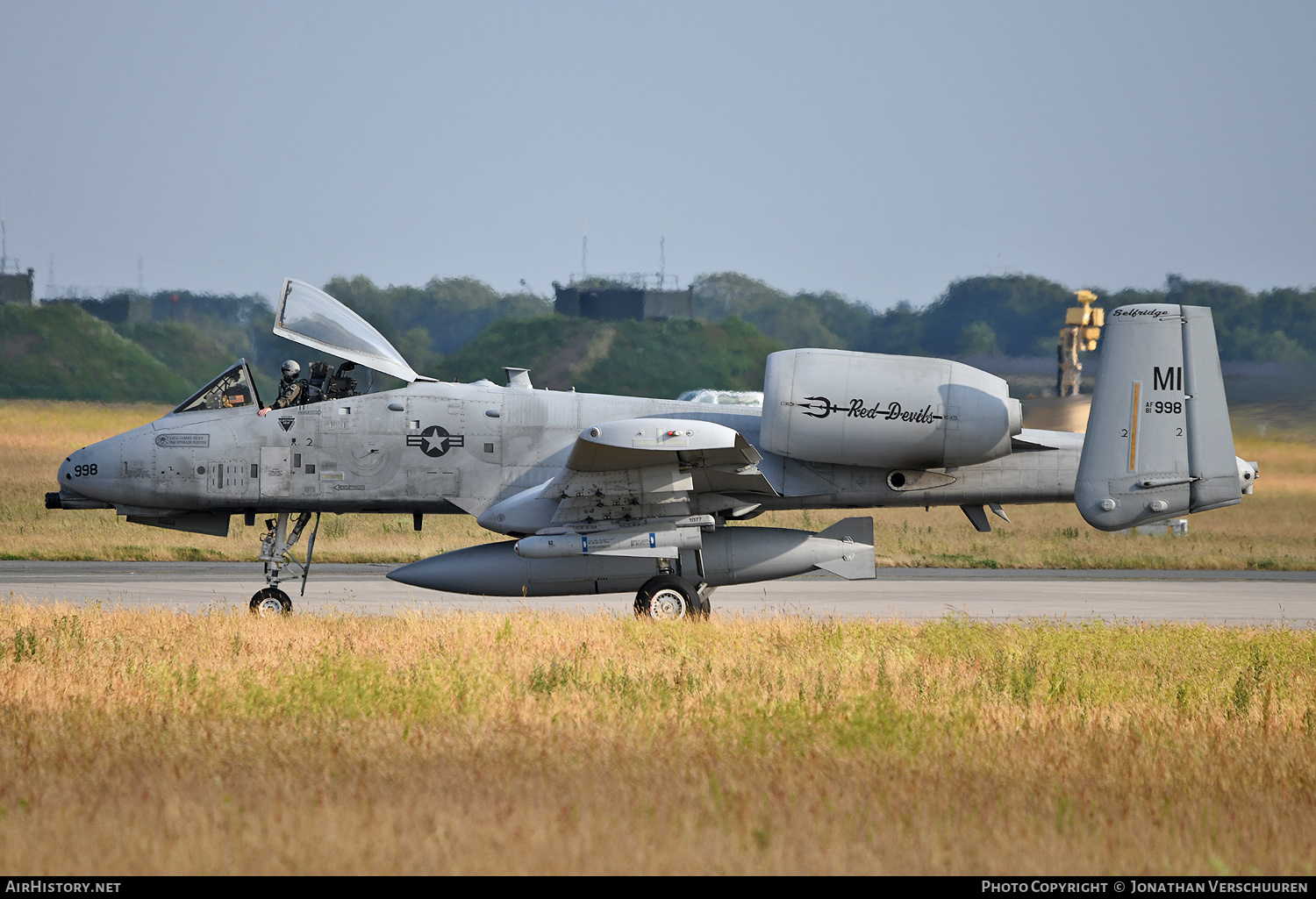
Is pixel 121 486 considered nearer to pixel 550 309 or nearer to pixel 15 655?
pixel 15 655

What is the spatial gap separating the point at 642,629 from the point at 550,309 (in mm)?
58917

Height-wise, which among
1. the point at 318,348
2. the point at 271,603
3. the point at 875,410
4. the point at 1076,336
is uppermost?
the point at 1076,336

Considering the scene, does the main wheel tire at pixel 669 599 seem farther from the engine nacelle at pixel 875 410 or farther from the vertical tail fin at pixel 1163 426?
the vertical tail fin at pixel 1163 426

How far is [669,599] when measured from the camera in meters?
14.1

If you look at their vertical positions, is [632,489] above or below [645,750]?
above

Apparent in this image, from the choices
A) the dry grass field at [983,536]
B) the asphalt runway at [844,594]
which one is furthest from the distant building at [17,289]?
the asphalt runway at [844,594]

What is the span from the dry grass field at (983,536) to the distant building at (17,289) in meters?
48.7

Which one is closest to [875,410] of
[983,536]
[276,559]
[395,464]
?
[395,464]

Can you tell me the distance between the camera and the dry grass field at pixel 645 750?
573cm

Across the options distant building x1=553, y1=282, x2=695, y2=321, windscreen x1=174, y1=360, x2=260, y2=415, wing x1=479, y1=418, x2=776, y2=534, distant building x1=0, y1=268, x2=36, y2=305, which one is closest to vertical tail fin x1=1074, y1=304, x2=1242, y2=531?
wing x1=479, y1=418, x2=776, y2=534

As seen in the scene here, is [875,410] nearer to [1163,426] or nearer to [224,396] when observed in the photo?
[1163,426]

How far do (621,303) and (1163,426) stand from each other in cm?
6186

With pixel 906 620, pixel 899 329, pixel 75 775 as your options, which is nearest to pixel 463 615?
pixel 906 620

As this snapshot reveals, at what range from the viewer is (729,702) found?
30.2 feet
